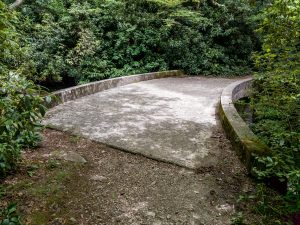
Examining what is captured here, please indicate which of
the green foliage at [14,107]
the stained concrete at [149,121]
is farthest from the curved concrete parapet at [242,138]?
the green foliage at [14,107]

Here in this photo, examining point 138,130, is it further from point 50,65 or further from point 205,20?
point 205,20

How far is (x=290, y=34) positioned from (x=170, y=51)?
387 inches

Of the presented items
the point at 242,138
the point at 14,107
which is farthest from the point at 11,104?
the point at 242,138

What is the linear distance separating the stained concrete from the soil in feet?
1.04

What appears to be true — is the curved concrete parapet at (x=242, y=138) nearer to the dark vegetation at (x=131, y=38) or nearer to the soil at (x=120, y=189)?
the soil at (x=120, y=189)

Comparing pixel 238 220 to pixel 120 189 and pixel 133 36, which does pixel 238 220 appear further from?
pixel 133 36

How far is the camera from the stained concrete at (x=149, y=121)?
4.36 metres

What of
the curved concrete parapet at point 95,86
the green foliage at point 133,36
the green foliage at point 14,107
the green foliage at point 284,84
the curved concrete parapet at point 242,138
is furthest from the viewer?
the green foliage at point 133,36

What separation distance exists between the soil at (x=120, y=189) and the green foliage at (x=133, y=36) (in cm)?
815

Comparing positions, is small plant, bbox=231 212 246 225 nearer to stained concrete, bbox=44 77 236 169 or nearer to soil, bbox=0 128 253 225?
soil, bbox=0 128 253 225

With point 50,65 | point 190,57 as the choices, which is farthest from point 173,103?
point 190,57

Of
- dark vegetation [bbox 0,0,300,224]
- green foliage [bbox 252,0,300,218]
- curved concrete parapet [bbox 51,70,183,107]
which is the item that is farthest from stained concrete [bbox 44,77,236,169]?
dark vegetation [bbox 0,0,300,224]

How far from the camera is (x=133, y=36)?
13.1 metres

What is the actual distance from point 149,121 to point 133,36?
8.38m
